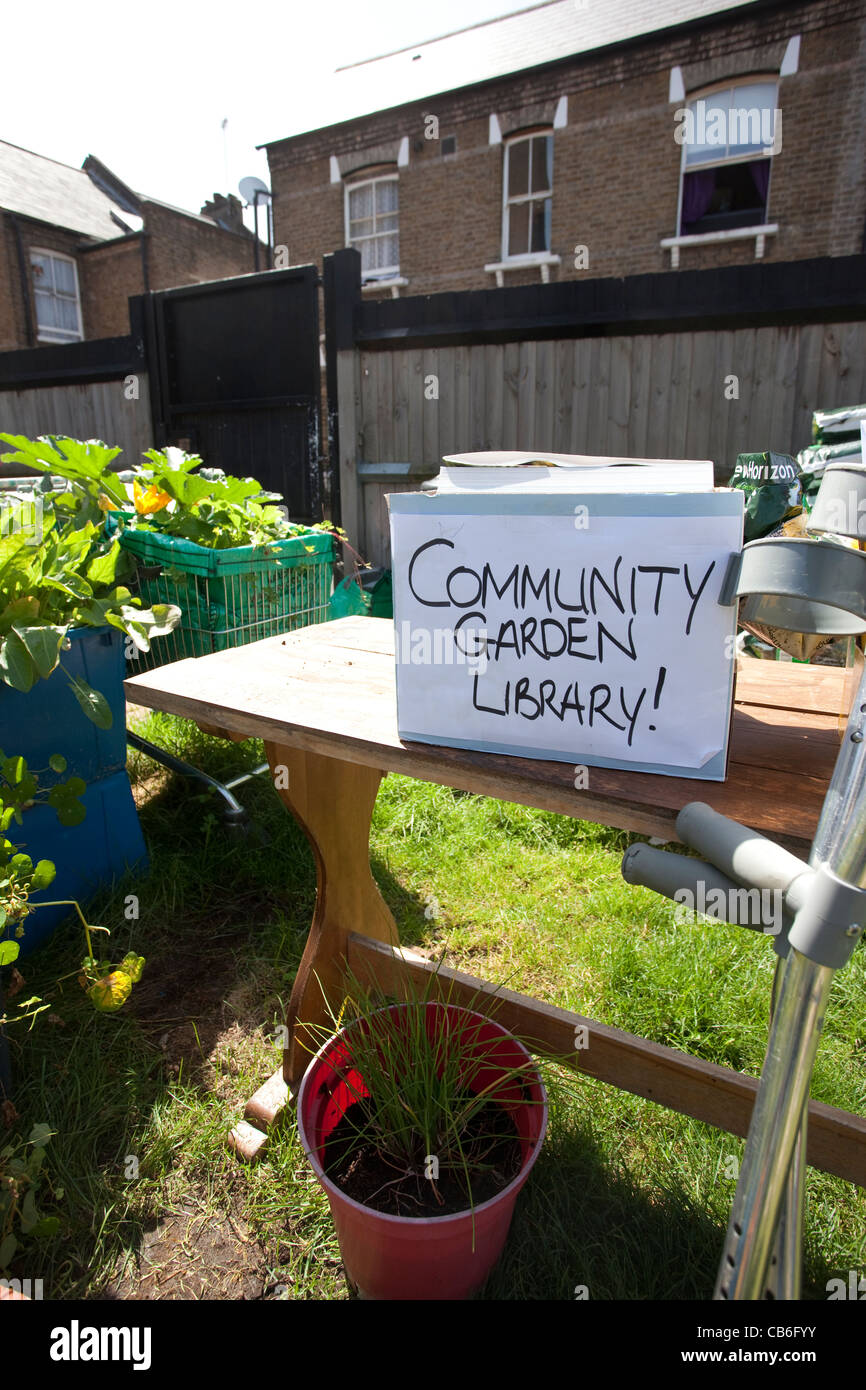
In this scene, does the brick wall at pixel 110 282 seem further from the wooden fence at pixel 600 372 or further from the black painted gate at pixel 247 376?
the wooden fence at pixel 600 372

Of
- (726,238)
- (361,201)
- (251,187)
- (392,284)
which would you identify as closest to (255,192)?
(251,187)

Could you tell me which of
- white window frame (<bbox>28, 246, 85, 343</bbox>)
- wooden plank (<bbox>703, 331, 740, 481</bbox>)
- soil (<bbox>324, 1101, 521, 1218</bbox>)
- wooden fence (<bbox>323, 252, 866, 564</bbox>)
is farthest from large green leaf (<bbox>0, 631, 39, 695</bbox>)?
white window frame (<bbox>28, 246, 85, 343</bbox>)

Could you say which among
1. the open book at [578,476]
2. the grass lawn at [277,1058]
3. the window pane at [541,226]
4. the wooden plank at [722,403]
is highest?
the window pane at [541,226]

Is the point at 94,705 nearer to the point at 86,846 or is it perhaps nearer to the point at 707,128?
the point at 86,846

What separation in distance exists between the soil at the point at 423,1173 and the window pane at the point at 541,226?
11.7 meters

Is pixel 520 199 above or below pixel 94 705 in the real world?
above

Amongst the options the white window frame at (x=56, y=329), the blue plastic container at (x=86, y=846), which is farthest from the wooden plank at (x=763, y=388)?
the white window frame at (x=56, y=329)

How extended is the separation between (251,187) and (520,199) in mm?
5919

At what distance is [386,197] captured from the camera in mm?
11922

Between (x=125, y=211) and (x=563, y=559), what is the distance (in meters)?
23.7

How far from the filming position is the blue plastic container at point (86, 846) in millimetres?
2039
